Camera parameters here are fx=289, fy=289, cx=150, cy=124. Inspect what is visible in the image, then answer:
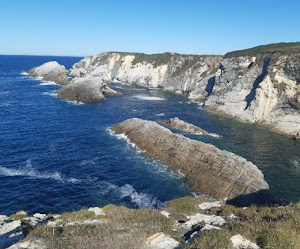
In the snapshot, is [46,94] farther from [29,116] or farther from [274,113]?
[274,113]

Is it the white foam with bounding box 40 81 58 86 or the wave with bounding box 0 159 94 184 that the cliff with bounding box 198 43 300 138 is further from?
the white foam with bounding box 40 81 58 86

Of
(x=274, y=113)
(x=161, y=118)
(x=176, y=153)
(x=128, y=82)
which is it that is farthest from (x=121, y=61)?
(x=176, y=153)

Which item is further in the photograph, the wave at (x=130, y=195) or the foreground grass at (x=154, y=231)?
the wave at (x=130, y=195)

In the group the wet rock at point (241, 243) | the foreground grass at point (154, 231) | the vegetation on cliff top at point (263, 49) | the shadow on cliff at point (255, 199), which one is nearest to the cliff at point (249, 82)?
the vegetation on cliff top at point (263, 49)

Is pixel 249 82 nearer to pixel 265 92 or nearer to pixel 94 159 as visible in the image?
pixel 265 92

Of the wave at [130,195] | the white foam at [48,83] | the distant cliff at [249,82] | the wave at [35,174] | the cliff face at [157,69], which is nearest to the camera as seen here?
the wave at [130,195]

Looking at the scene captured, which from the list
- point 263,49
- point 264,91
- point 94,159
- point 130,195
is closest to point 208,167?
point 130,195

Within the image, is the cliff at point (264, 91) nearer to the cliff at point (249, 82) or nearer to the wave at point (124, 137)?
the cliff at point (249, 82)
